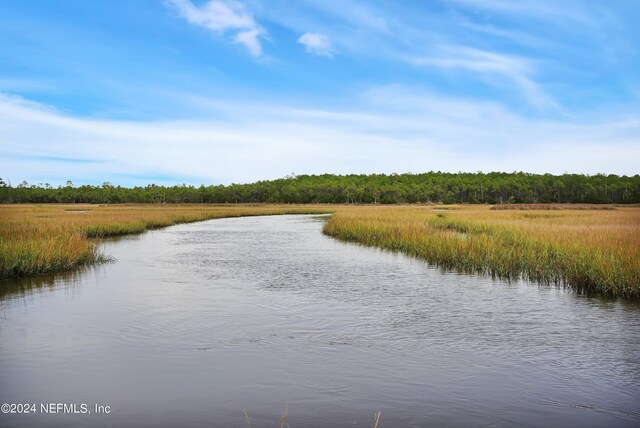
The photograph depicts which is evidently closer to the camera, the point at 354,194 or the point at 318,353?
the point at 318,353

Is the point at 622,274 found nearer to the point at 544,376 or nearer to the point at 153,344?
the point at 544,376

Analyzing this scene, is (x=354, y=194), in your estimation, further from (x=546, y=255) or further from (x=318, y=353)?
(x=318, y=353)

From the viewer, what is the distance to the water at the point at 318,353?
758 centimetres

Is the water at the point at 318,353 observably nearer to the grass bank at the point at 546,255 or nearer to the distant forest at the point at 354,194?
the grass bank at the point at 546,255

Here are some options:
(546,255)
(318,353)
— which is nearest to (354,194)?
(546,255)

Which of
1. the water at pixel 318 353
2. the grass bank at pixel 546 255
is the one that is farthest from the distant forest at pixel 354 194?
the water at pixel 318 353

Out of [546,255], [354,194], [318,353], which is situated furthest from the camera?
[354,194]

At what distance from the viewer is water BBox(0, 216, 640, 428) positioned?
758 cm

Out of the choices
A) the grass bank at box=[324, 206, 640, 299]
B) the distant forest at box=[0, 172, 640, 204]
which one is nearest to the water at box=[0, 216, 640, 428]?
the grass bank at box=[324, 206, 640, 299]

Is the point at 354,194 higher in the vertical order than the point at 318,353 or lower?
higher

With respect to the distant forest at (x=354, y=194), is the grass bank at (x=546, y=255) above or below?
below

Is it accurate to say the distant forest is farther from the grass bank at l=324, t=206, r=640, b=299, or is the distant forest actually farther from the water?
the water

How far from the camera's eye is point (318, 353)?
33.7 ft

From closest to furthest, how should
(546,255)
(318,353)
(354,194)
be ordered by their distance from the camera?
(318,353), (546,255), (354,194)
